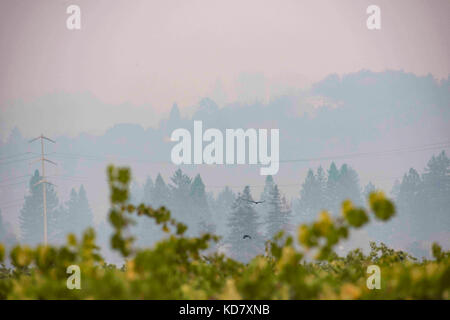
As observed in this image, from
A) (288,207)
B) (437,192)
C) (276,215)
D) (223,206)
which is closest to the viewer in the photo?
(276,215)

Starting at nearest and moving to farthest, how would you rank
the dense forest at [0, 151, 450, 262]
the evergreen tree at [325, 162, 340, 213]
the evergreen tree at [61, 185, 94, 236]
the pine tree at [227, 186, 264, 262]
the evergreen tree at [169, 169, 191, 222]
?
the pine tree at [227, 186, 264, 262] < the dense forest at [0, 151, 450, 262] < the evergreen tree at [169, 169, 191, 222] < the evergreen tree at [325, 162, 340, 213] < the evergreen tree at [61, 185, 94, 236]

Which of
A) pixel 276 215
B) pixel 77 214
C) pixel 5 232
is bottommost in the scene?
pixel 5 232

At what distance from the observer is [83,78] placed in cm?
6875

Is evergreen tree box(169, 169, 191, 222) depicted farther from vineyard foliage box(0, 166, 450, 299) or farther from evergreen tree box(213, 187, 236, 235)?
vineyard foliage box(0, 166, 450, 299)

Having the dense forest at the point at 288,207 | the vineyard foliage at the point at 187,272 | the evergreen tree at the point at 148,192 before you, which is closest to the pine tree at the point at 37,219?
the dense forest at the point at 288,207

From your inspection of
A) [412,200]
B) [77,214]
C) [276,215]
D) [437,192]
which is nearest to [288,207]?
[276,215]

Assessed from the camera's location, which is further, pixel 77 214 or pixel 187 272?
pixel 77 214

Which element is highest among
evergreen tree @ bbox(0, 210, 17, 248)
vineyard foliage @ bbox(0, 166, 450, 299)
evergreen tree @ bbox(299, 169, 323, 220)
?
evergreen tree @ bbox(299, 169, 323, 220)

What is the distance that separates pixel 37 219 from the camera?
2170 inches

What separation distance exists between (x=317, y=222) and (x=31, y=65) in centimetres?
6541

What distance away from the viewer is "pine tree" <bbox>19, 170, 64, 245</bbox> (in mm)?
54953

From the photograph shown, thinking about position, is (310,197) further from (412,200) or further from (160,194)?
(160,194)

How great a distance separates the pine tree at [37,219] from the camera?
55.0 meters

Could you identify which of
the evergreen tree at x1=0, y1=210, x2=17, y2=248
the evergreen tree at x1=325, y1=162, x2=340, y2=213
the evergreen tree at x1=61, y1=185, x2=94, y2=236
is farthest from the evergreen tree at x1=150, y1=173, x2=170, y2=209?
the evergreen tree at x1=325, y1=162, x2=340, y2=213
